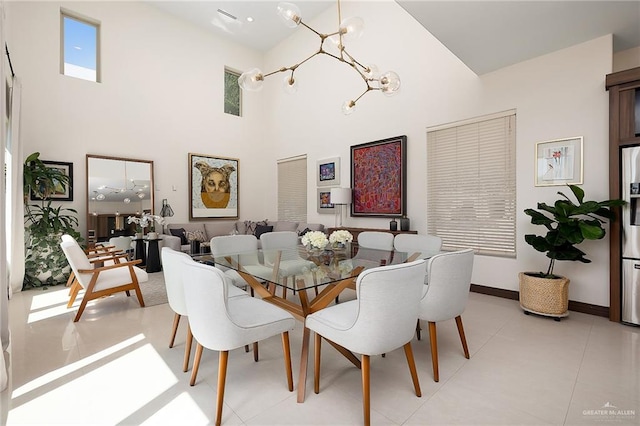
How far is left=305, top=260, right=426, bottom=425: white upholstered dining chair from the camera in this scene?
1.45 meters

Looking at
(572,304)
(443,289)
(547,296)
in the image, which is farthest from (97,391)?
(572,304)

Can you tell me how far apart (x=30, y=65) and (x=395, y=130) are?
5889 mm

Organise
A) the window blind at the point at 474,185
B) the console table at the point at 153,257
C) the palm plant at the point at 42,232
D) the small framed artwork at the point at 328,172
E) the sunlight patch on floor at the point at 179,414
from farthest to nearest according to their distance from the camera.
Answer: the small framed artwork at the point at 328,172 → the console table at the point at 153,257 → the palm plant at the point at 42,232 → the window blind at the point at 474,185 → the sunlight patch on floor at the point at 179,414

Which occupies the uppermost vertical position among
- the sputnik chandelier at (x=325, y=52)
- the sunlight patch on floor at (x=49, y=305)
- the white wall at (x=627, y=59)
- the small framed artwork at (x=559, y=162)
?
the white wall at (x=627, y=59)

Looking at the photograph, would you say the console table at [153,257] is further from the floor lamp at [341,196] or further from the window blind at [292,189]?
the floor lamp at [341,196]

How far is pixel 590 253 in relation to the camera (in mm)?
3195

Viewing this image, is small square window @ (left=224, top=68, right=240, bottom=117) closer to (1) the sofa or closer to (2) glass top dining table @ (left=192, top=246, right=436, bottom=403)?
(1) the sofa

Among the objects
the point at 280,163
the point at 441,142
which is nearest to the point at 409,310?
the point at 441,142

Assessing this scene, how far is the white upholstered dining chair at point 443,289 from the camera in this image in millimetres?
1937

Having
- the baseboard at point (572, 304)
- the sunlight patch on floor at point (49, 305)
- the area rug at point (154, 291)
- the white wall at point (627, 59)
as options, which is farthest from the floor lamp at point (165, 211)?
the white wall at point (627, 59)

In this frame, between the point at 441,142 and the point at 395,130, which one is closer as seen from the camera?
the point at 441,142

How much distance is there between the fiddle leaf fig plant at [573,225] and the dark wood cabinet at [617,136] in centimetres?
20

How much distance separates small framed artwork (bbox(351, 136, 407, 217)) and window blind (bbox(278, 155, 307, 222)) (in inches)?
56.5

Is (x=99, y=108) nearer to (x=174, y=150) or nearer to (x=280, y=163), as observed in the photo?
(x=174, y=150)
